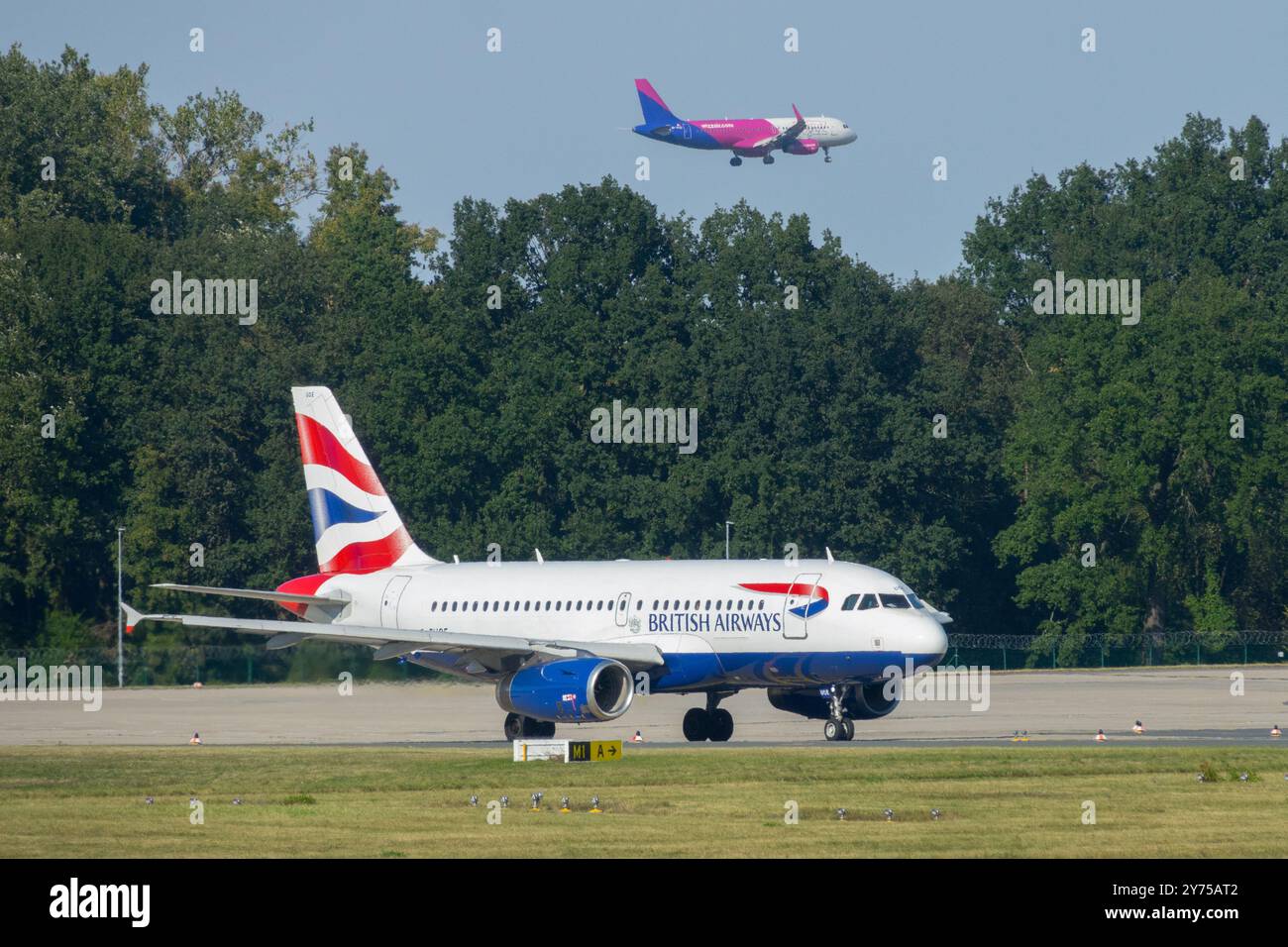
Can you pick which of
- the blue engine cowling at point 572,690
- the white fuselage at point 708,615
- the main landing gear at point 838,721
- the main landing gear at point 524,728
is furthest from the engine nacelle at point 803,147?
the blue engine cowling at point 572,690

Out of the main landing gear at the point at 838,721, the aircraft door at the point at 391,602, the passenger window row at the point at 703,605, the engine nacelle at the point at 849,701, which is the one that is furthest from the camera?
the aircraft door at the point at 391,602

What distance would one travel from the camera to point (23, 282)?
316ft

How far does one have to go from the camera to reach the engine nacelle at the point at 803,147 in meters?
120

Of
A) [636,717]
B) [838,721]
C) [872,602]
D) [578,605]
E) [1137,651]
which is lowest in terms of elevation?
[1137,651]

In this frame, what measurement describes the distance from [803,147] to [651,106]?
9362 mm

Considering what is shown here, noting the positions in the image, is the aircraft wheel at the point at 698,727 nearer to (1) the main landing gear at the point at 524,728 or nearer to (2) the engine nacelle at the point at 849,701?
(2) the engine nacelle at the point at 849,701

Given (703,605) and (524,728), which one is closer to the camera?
(524,728)

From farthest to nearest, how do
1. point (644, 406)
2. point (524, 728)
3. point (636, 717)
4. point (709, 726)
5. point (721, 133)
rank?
point (721, 133)
point (644, 406)
point (636, 717)
point (709, 726)
point (524, 728)

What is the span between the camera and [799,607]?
142 feet

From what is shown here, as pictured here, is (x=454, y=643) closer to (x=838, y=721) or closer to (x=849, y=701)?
(x=838, y=721)

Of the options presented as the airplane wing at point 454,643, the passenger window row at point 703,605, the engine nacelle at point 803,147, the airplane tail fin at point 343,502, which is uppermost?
the engine nacelle at point 803,147
